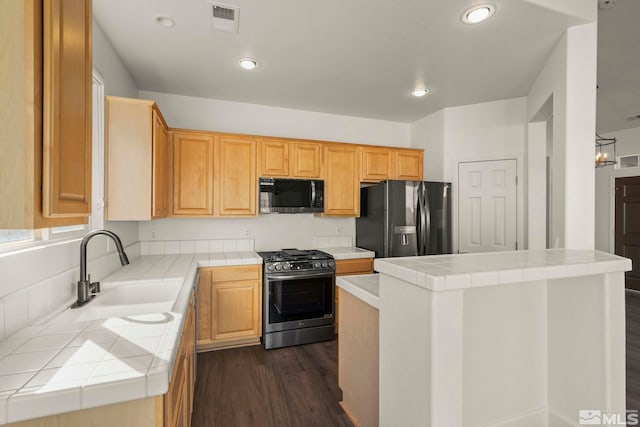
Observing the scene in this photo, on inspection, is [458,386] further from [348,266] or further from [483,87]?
[483,87]

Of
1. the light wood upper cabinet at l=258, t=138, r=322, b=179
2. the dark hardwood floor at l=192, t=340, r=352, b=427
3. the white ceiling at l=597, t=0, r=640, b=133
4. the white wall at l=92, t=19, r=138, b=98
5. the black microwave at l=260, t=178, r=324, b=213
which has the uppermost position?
the white ceiling at l=597, t=0, r=640, b=133

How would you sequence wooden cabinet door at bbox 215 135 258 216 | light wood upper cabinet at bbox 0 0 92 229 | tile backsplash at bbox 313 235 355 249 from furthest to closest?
tile backsplash at bbox 313 235 355 249
wooden cabinet door at bbox 215 135 258 216
light wood upper cabinet at bbox 0 0 92 229

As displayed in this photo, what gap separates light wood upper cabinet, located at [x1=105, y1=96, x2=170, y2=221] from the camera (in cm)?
210

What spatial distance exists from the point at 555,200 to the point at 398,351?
178cm

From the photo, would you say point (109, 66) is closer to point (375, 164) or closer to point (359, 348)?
point (359, 348)

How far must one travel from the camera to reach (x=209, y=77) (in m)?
2.91

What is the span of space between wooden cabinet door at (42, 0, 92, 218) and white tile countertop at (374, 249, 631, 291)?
3.78ft

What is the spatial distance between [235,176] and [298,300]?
1.49 metres

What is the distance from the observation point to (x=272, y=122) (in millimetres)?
3740

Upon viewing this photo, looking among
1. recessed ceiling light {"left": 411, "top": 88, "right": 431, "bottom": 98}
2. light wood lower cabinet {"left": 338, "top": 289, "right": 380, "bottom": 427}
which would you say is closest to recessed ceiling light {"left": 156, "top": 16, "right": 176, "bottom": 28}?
light wood lower cabinet {"left": 338, "top": 289, "right": 380, "bottom": 427}

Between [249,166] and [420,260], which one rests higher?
[249,166]

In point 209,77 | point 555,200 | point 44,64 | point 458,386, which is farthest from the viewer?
point 209,77

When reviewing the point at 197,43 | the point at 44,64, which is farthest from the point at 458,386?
the point at 197,43

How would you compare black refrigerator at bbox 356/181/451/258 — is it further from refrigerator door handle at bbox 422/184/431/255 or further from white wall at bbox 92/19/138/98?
white wall at bbox 92/19/138/98
